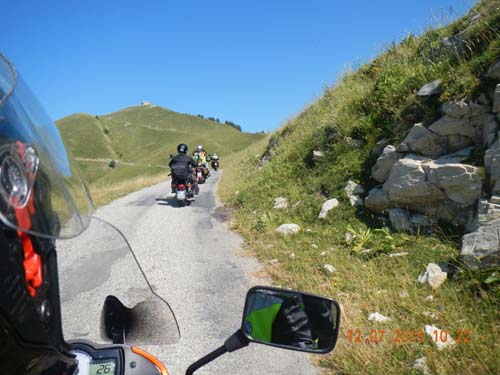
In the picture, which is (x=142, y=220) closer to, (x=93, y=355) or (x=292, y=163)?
(x=292, y=163)

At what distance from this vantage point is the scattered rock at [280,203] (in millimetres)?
7789

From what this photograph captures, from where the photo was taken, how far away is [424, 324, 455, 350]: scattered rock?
275 cm

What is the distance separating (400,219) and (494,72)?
2.16m

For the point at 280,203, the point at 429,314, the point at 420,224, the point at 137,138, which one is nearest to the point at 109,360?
the point at 429,314

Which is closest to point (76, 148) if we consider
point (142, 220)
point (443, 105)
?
point (142, 220)

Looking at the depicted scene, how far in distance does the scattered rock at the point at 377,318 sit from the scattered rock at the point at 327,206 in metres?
2.90

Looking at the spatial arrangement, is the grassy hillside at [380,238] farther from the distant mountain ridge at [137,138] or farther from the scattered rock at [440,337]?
the distant mountain ridge at [137,138]

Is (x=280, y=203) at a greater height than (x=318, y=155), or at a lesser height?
lesser

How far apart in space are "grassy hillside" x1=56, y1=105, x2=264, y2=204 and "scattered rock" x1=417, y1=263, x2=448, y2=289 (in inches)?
2245

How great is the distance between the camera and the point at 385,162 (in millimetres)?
5871

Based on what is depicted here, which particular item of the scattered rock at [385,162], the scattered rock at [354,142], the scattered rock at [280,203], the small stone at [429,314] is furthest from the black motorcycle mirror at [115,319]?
the scattered rock at [354,142]

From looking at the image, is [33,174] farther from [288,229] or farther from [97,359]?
[288,229]

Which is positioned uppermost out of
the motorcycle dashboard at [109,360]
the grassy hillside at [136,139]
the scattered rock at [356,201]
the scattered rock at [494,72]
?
the grassy hillside at [136,139]
